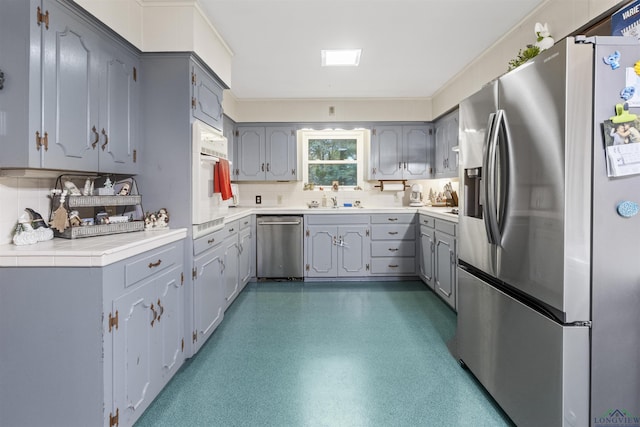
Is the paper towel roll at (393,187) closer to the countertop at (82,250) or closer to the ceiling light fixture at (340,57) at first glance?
the ceiling light fixture at (340,57)

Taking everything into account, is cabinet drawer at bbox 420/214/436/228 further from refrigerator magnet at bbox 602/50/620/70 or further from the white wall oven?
refrigerator magnet at bbox 602/50/620/70

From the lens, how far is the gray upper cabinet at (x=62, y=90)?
1.51m

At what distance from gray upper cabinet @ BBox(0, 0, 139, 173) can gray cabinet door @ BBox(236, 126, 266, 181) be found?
2.73m

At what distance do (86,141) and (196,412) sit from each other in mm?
1560

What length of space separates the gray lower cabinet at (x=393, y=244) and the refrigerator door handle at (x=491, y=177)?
271 cm

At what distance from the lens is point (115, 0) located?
2045 mm

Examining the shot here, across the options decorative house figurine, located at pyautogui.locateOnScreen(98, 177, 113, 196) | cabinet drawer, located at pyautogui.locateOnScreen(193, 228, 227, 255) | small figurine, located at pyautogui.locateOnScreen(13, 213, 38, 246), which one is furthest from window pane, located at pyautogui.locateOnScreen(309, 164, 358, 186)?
small figurine, located at pyautogui.locateOnScreen(13, 213, 38, 246)

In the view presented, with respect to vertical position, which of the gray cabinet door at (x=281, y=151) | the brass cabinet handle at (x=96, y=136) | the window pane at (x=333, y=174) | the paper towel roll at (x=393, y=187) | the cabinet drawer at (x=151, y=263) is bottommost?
the cabinet drawer at (x=151, y=263)

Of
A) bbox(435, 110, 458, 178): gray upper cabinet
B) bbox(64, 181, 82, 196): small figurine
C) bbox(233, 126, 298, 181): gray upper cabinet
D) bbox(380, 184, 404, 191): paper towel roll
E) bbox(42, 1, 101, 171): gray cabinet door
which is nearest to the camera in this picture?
bbox(42, 1, 101, 171): gray cabinet door

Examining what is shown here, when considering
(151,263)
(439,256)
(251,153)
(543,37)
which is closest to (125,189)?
(151,263)

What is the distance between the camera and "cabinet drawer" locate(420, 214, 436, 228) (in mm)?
3945

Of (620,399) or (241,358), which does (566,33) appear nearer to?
(620,399)

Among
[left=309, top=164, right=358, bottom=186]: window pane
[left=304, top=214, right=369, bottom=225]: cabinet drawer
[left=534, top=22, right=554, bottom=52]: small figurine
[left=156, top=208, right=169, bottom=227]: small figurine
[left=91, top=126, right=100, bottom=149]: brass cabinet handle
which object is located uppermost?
[left=534, top=22, right=554, bottom=52]: small figurine

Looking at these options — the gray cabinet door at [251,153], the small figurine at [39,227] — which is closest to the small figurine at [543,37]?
the small figurine at [39,227]
